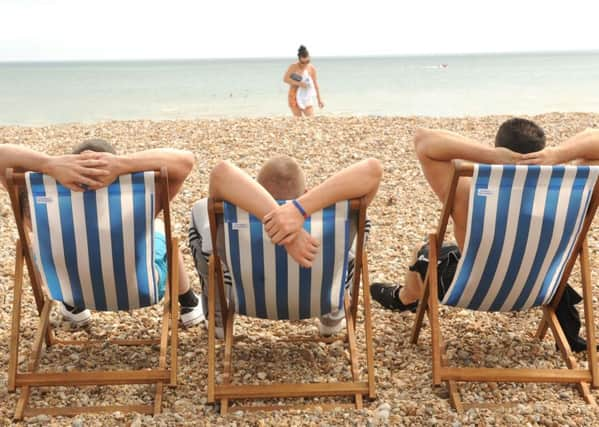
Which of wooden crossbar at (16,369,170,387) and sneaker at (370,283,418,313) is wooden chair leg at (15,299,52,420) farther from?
sneaker at (370,283,418,313)

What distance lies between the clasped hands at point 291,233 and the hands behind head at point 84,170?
64cm

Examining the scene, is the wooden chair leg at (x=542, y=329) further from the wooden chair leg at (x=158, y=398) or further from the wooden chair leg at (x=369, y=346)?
the wooden chair leg at (x=158, y=398)

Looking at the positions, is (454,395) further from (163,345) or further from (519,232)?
(163,345)

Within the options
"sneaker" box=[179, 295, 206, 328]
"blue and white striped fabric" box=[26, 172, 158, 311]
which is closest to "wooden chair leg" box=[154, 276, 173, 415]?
"blue and white striped fabric" box=[26, 172, 158, 311]

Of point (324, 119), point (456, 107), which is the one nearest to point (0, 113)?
point (456, 107)

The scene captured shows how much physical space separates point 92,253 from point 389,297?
1.77m

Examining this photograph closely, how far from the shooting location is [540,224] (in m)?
2.38

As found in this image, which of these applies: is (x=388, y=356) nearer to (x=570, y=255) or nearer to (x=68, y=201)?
(x=570, y=255)

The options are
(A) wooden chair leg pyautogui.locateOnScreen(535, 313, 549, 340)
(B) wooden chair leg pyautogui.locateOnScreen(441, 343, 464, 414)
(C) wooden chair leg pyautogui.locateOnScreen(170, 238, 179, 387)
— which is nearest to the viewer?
(B) wooden chair leg pyautogui.locateOnScreen(441, 343, 464, 414)

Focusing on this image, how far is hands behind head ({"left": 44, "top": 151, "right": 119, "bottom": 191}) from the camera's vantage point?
2285mm

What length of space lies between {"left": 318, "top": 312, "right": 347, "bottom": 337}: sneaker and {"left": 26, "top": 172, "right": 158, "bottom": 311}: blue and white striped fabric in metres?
0.91

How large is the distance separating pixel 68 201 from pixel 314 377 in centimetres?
135

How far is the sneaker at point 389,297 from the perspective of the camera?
3.47 meters

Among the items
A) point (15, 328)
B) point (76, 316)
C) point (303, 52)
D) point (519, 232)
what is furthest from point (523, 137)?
point (303, 52)
